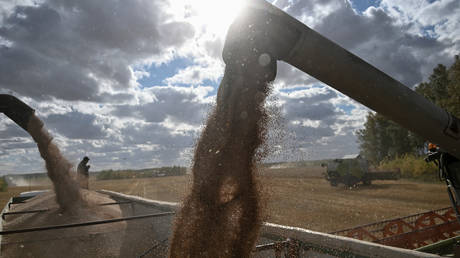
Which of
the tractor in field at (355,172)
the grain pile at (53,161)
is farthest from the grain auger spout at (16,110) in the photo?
the tractor in field at (355,172)

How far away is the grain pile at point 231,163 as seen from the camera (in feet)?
5.89

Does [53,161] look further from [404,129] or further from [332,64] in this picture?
[404,129]

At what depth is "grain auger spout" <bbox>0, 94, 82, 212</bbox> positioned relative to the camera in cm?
560

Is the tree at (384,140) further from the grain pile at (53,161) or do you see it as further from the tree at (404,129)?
the grain pile at (53,161)

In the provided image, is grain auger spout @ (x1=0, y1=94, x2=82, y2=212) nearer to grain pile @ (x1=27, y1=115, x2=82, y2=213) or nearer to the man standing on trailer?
grain pile @ (x1=27, y1=115, x2=82, y2=213)

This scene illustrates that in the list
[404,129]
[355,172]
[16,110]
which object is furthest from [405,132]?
[16,110]

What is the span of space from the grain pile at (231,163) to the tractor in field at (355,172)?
18.9 meters

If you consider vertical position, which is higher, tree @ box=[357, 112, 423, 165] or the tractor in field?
tree @ box=[357, 112, 423, 165]

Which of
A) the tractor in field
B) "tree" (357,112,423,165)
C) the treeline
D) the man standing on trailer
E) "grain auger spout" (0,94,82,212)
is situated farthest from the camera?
"tree" (357,112,423,165)

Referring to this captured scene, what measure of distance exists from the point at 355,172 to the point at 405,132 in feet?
55.8

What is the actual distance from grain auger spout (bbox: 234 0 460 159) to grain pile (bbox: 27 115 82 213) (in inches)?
204

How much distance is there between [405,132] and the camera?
3206 cm

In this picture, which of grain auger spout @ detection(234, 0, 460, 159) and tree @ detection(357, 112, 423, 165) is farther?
tree @ detection(357, 112, 423, 165)

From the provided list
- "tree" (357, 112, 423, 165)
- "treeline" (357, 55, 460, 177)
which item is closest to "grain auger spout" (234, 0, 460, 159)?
"treeline" (357, 55, 460, 177)
